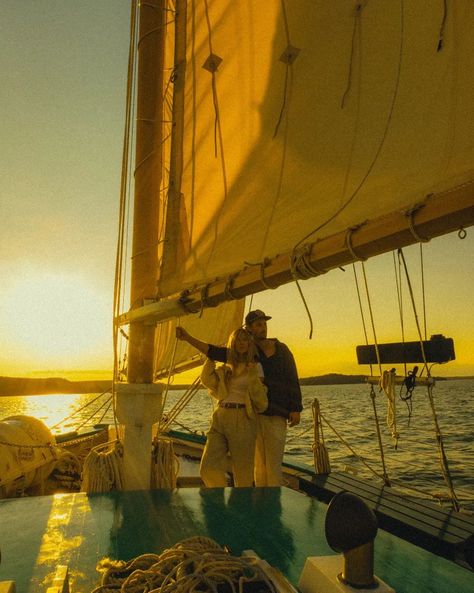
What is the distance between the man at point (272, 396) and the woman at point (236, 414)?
0.17 meters

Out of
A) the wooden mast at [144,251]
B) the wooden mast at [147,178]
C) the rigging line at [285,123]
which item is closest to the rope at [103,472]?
the wooden mast at [144,251]

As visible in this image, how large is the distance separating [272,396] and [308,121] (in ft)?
7.26

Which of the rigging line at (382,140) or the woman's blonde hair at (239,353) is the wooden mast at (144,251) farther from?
the rigging line at (382,140)

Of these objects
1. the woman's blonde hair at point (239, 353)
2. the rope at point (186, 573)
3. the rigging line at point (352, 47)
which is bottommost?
the rope at point (186, 573)

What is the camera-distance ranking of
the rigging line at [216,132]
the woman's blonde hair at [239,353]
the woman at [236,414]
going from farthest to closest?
1. the woman's blonde hair at [239,353]
2. the woman at [236,414]
3. the rigging line at [216,132]

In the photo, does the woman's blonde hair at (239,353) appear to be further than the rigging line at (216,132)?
Yes

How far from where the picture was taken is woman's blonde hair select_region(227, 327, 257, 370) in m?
3.77

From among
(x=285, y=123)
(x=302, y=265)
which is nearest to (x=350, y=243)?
(x=302, y=265)

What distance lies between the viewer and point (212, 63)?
3.13 metres

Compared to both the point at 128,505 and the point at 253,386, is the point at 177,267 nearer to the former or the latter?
the point at 253,386

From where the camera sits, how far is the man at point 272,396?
3.81m

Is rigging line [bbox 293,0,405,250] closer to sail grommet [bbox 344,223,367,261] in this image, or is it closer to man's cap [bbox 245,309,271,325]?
sail grommet [bbox 344,223,367,261]

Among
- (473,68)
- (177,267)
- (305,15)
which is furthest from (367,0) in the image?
(177,267)

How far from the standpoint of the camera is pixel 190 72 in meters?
3.40
